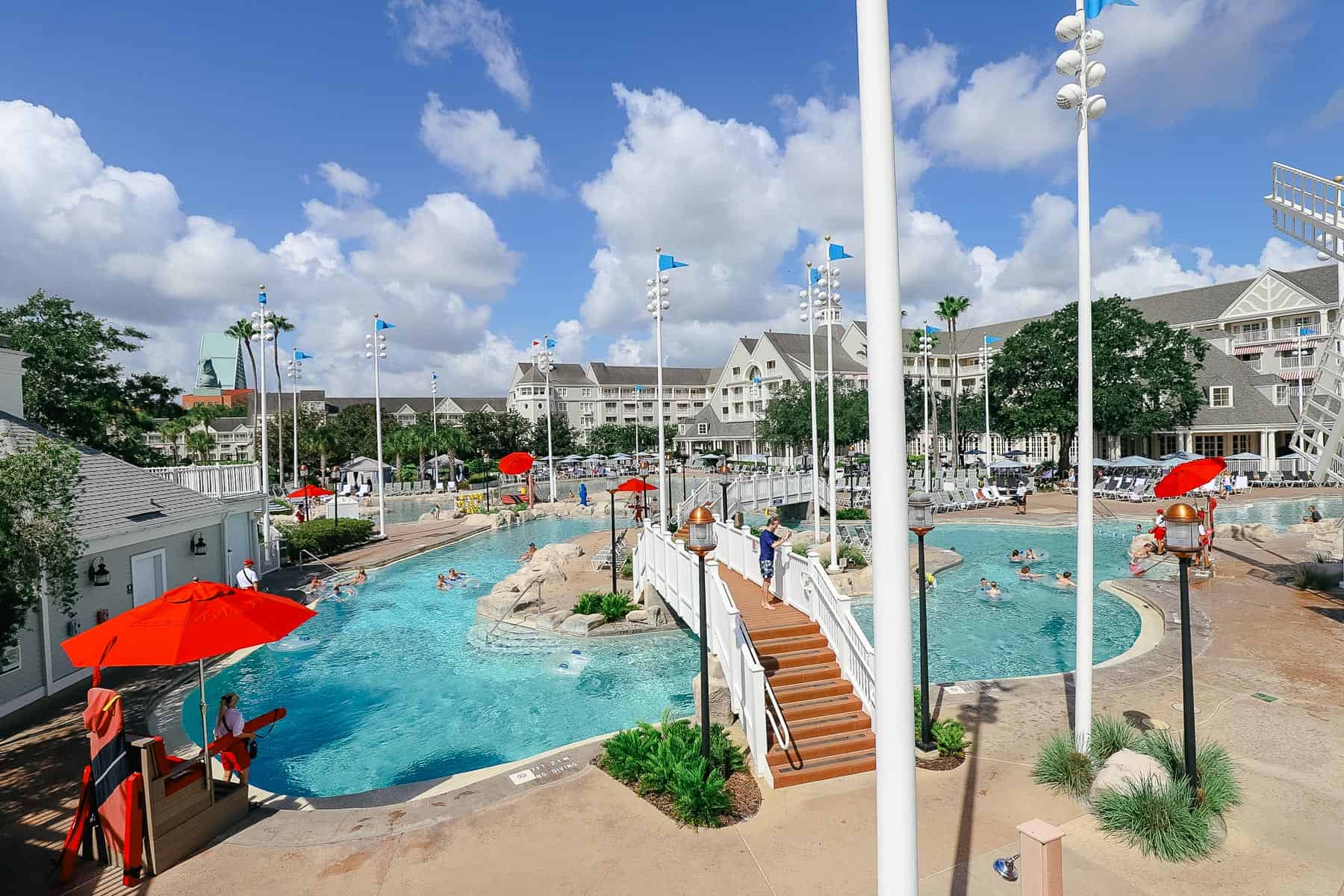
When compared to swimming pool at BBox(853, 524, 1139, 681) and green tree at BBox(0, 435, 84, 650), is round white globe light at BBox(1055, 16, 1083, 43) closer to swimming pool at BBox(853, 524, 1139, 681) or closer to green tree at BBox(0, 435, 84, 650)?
swimming pool at BBox(853, 524, 1139, 681)

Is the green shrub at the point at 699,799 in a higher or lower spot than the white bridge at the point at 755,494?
lower

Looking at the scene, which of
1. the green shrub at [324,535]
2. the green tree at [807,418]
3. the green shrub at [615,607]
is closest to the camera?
the green shrub at [615,607]

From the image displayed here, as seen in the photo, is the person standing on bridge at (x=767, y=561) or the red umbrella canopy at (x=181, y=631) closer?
the red umbrella canopy at (x=181, y=631)

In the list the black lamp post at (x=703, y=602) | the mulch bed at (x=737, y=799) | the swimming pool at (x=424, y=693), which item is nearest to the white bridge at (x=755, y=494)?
the swimming pool at (x=424, y=693)

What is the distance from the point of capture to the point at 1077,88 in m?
7.75

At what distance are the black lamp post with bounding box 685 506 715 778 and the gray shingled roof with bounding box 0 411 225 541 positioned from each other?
12.2 m

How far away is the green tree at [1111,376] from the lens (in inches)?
1827

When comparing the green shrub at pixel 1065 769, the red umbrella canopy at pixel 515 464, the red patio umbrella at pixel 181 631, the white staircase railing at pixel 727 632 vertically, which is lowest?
the green shrub at pixel 1065 769

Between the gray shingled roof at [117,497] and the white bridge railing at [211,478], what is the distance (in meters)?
1.16

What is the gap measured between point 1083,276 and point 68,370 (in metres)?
28.4

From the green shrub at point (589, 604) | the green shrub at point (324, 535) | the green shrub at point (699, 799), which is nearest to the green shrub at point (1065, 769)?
the green shrub at point (699, 799)

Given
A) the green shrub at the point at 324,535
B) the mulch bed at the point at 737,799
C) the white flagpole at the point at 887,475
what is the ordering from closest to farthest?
the white flagpole at the point at 887,475 → the mulch bed at the point at 737,799 → the green shrub at the point at 324,535

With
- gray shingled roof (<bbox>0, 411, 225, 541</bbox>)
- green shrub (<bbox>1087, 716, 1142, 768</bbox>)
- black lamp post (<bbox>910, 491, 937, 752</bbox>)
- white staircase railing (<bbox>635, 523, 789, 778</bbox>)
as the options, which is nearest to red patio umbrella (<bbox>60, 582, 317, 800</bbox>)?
white staircase railing (<bbox>635, 523, 789, 778</bbox>)

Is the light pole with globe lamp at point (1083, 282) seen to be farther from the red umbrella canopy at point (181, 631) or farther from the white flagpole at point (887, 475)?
the red umbrella canopy at point (181, 631)
